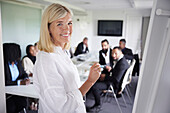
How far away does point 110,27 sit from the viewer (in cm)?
793

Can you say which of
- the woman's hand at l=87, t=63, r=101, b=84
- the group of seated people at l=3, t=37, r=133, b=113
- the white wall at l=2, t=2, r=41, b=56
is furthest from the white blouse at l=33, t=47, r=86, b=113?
the white wall at l=2, t=2, r=41, b=56

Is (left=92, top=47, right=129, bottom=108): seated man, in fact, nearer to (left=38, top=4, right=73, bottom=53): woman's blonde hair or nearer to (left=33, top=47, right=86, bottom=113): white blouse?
(left=33, top=47, right=86, bottom=113): white blouse

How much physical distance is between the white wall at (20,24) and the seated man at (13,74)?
191cm

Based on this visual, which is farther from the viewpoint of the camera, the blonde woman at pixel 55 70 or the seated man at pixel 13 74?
the seated man at pixel 13 74

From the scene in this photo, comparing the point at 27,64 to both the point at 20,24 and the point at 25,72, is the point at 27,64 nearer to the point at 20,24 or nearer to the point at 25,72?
the point at 25,72

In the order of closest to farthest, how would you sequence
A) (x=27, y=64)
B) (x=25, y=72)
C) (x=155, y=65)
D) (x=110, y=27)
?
(x=155, y=65) < (x=25, y=72) < (x=27, y=64) < (x=110, y=27)

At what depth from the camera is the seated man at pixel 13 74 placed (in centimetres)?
228

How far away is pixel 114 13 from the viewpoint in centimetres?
771

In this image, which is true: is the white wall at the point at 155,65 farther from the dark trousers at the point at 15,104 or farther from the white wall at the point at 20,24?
the white wall at the point at 20,24

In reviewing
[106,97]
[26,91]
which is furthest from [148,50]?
[106,97]

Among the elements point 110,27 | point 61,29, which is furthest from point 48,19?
point 110,27

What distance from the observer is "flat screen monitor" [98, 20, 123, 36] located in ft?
25.4

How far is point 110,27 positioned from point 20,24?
14.4ft

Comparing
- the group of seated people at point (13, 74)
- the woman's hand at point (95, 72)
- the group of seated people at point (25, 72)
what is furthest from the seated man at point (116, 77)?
the woman's hand at point (95, 72)
